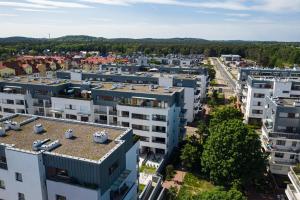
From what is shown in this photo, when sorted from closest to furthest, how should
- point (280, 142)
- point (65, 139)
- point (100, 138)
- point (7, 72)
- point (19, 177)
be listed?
1. point (19, 177)
2. point (100, 138)
3. point (65, 139)
4. point (280, 142)
5. point (7, 72)

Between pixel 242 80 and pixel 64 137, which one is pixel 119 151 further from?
pixel 242 80

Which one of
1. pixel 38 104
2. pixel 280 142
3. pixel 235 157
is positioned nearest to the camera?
pixel 235 157

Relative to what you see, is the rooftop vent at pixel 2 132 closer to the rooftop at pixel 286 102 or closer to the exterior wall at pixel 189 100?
the rooftop at pixel 286 102

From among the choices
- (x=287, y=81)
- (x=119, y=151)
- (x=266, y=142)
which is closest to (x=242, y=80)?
(x=287, y=81)

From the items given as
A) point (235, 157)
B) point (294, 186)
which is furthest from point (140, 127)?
point (294, 186)

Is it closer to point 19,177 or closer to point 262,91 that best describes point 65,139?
point 19,177

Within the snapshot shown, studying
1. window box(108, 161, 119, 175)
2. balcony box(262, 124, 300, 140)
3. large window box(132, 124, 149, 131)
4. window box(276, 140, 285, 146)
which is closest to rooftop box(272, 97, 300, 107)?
balcony box(262, 124, 300, 140)
